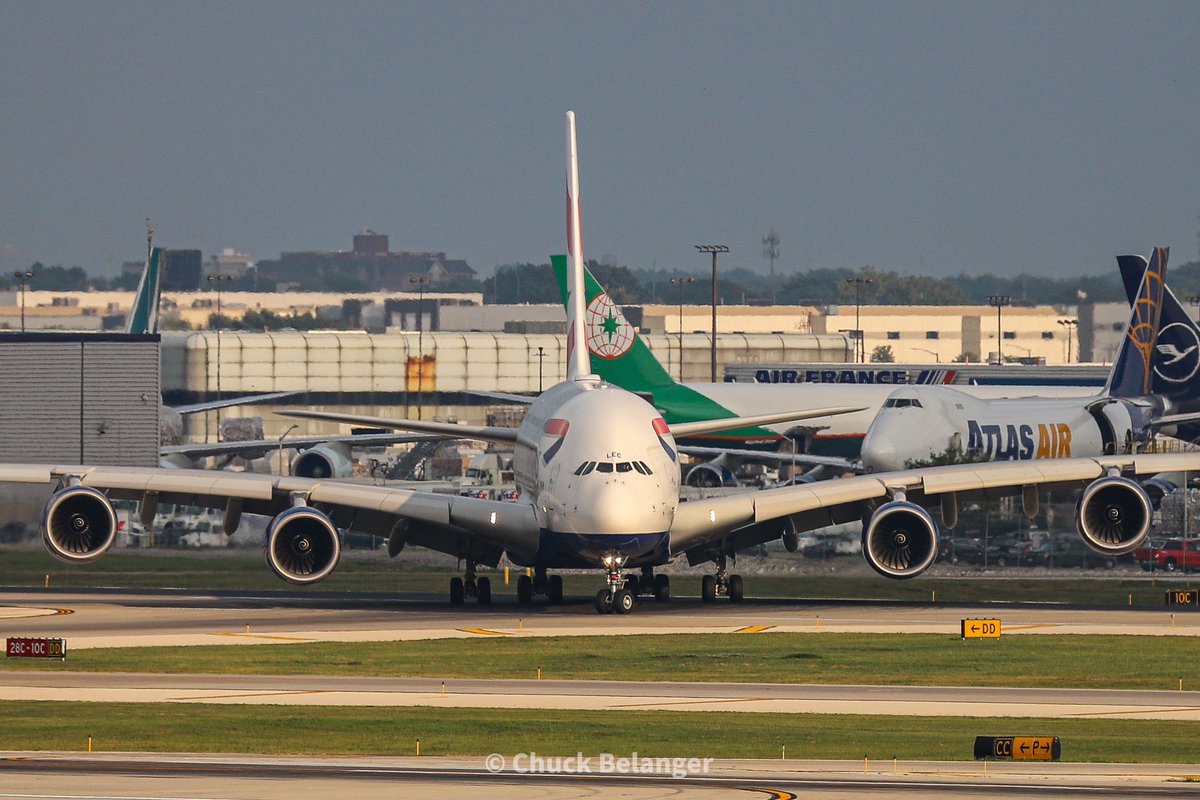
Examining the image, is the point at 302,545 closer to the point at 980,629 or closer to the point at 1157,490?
the point at 980,629

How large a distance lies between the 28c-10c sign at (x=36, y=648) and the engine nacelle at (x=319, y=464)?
50.5 m

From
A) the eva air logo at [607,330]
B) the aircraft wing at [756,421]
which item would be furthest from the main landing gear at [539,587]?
Result: the eva air logo at [607,330]

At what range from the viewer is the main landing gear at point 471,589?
152 feet

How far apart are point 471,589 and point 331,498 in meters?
4.52

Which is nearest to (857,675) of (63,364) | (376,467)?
(63,364)

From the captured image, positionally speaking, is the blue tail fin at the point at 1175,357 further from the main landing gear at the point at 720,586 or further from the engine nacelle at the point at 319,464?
the main landing gear at the point at 720,586

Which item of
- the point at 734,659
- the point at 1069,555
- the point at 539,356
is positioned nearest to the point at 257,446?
the point at 1069,555

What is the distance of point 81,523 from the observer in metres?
44.0

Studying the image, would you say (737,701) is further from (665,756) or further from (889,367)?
(889,367)

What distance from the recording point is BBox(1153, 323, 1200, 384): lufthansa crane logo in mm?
98500

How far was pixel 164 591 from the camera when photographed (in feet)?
167

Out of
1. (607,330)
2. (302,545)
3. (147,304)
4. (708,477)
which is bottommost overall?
(708,477)

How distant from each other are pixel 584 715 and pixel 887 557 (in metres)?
17.2

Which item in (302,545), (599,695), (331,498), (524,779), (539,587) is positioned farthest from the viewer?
(539,587)
